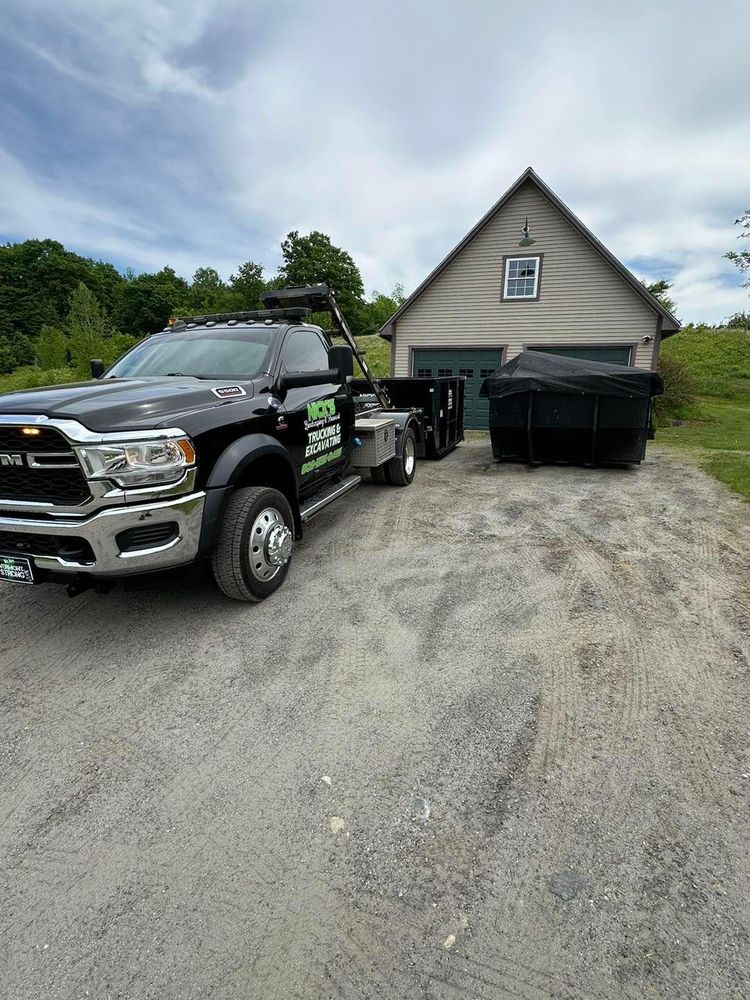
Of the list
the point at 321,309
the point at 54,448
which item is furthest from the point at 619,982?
the point at 321,309

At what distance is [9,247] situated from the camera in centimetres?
7806

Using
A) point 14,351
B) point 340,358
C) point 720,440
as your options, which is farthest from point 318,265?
point 340,358

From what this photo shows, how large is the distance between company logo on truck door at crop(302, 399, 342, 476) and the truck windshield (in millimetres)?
679

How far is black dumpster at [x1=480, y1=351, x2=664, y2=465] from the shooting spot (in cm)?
867

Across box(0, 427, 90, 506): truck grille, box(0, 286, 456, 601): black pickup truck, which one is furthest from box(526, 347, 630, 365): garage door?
box(0, 427, 90, 506): truck grille

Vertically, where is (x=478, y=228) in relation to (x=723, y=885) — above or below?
above

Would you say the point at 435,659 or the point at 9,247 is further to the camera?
the point at 9,247

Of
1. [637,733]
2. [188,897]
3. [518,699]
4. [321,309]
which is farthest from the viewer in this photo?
[321,309]

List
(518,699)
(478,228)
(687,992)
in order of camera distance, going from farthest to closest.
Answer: (478,228) → (518,699) → (687,992)

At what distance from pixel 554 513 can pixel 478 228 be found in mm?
11036

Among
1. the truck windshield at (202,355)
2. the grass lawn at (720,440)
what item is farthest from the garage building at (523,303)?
the truck windshield at (202,355)

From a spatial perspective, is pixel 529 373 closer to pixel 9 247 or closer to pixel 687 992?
pixel 687 992

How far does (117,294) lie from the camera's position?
7606 cm

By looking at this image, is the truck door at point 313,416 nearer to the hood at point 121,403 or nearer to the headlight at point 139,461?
the hood at point 121,403
